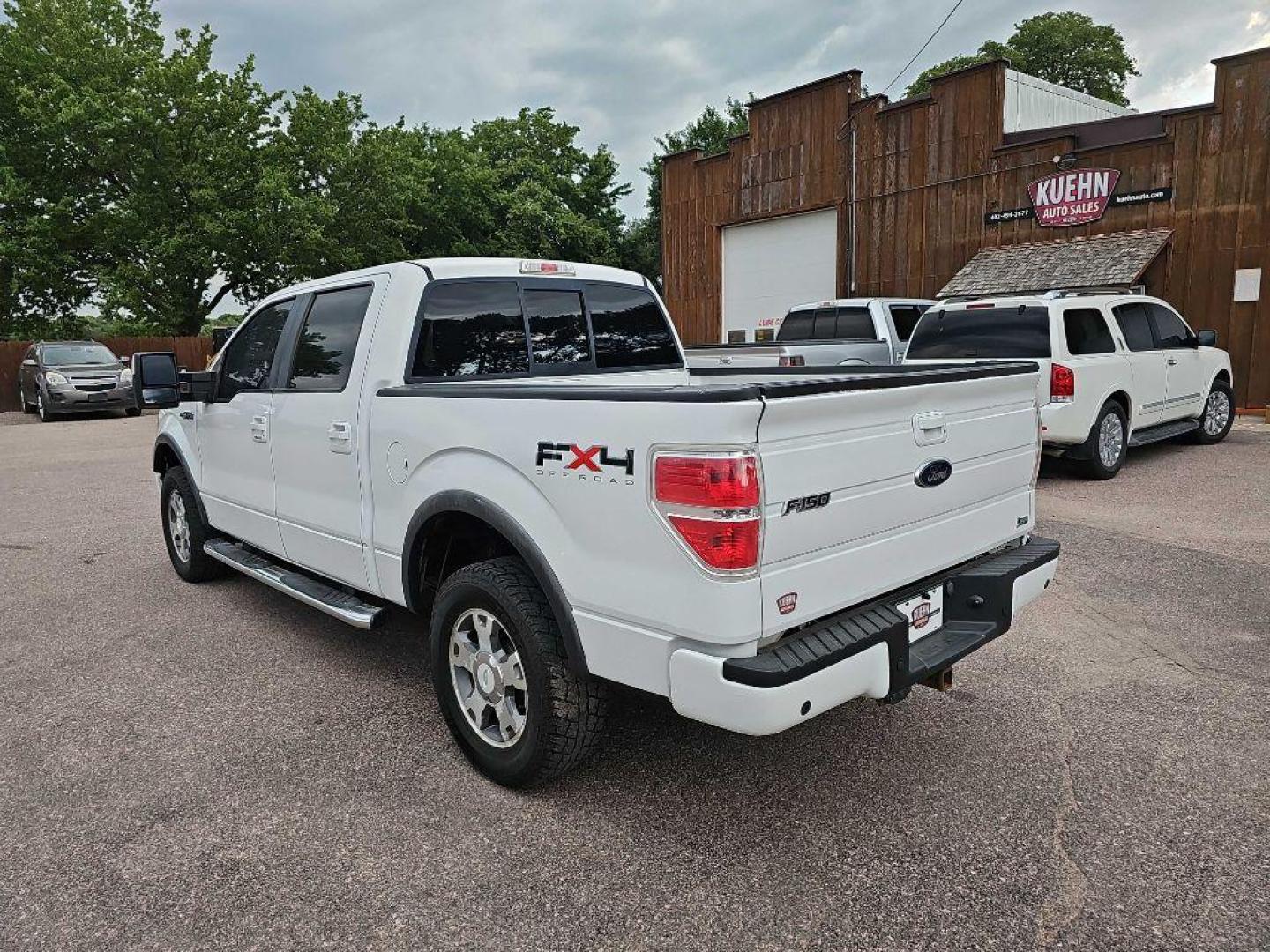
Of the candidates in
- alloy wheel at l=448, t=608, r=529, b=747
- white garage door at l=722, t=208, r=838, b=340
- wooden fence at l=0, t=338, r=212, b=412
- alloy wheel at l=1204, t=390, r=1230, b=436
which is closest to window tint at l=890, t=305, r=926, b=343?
alloy wheel at l=1204, t=390, r=1230, b=436

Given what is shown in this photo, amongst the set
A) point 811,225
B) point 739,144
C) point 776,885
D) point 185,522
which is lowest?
point 776,885

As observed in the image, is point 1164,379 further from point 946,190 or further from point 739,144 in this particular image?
point 739,144

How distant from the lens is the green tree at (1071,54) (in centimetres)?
4153

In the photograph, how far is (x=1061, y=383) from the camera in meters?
8.37

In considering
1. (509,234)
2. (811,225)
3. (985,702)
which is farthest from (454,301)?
(509,234)

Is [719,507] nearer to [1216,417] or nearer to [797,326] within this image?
[797,326]

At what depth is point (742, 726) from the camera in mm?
2393

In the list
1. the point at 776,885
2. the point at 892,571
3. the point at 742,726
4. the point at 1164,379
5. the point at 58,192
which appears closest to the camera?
the point at 742,726

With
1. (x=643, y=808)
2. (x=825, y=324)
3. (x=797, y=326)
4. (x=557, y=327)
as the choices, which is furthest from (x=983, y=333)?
(x=643, y=808)

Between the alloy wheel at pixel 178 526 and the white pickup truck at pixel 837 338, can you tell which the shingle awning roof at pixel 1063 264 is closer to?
the white pickup truck at pixel 837 338

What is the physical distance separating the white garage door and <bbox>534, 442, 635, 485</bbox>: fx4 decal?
18.2 m

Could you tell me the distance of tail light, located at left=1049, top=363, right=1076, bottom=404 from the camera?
8328mm

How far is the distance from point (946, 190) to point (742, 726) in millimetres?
17698

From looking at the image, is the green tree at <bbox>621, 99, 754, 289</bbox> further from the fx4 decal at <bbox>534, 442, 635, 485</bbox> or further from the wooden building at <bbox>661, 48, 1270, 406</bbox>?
the fx4 decal at <bbox>534, 442, 635, 485</bbox>
